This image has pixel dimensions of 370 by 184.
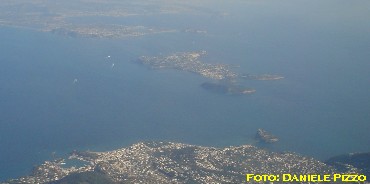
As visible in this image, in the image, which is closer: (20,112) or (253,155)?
(253,155)

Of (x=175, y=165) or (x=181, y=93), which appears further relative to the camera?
(x=181, y=93)

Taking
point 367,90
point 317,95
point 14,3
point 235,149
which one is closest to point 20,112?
point 235,149

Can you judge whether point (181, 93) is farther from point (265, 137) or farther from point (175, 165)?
point (175, 165)

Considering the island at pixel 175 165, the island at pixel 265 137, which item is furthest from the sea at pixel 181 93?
the island at pixel 175 165

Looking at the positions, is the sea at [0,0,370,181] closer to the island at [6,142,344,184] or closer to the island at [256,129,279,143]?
the island at [256,129,279,143]

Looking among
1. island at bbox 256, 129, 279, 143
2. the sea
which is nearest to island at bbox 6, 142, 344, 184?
the sea

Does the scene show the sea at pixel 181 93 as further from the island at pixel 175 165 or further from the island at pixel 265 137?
the island at pixel 175 165

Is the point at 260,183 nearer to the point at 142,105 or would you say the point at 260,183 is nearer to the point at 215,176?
the point at 215,176

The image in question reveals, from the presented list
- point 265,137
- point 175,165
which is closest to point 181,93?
point 265,137
